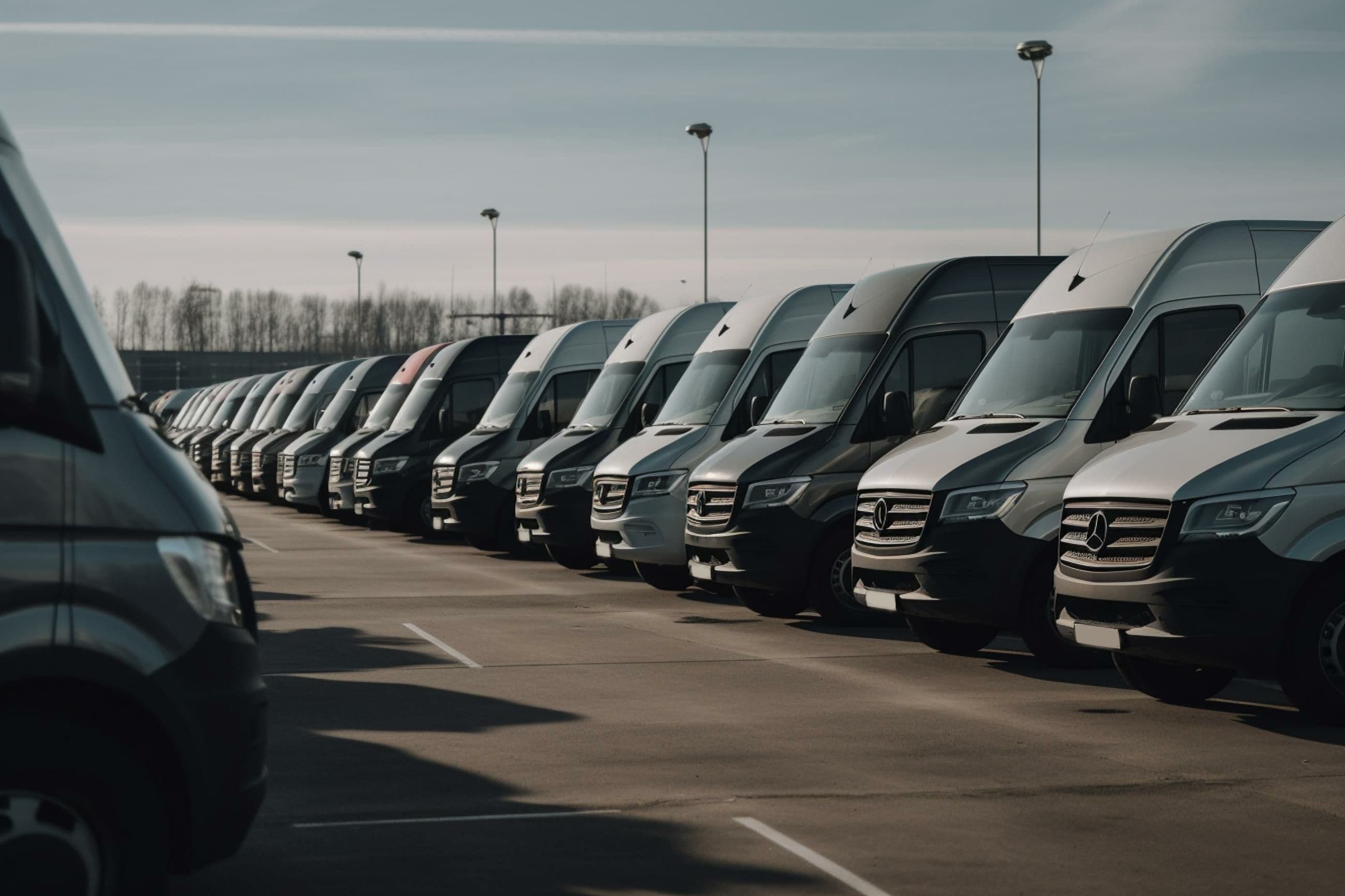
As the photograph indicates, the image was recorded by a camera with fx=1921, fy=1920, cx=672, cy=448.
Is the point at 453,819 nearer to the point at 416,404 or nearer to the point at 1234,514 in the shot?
the point at 1234,514

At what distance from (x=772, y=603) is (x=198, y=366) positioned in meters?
123

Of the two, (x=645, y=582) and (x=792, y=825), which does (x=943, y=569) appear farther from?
(x=645, y=582)

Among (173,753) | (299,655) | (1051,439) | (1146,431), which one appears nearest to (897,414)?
(1051,439)

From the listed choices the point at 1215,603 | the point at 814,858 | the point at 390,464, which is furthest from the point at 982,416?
the point at 390,464

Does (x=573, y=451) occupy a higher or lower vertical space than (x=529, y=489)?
higher

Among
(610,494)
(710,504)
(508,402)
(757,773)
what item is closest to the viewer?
(757,773)

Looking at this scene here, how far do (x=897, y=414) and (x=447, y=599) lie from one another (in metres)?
4.99

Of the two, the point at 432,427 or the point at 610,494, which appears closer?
the point at 610,494

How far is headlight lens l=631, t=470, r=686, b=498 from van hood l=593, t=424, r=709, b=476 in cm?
5

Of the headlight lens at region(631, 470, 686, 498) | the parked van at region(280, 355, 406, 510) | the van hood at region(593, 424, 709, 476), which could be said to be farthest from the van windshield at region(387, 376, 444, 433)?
the headlight lens at region(631, 470, 686, 498)

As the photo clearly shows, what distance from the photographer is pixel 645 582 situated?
62.7 ft

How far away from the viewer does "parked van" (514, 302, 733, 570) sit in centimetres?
2030

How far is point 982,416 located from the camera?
510 inches

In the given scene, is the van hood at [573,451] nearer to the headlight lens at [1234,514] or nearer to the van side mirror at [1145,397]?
the van side mirror at [1145,397]
